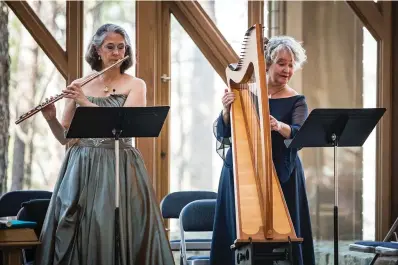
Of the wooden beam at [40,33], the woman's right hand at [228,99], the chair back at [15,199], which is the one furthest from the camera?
the wooden beam at [40,33]

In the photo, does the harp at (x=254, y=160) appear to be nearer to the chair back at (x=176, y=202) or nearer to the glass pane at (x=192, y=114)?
the chair back at (x=176, y=202)

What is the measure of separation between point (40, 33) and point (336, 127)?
138 inches

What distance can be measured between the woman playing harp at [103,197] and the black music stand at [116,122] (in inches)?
9.3

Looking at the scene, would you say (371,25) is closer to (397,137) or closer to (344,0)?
(344,0)

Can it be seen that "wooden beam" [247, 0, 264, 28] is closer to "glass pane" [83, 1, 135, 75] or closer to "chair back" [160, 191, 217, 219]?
"glass pane" [83, 1, 135, 75]

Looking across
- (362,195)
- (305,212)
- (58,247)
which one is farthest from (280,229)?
(362,195)

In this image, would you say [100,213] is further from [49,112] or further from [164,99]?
[164,99]

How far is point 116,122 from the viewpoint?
14.0 feet

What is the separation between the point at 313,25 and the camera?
6703 millimetres

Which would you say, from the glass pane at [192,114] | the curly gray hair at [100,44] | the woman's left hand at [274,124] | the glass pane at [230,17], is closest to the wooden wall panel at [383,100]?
the glass pane at [230,17]

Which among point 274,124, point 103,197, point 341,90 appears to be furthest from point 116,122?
point 341,90

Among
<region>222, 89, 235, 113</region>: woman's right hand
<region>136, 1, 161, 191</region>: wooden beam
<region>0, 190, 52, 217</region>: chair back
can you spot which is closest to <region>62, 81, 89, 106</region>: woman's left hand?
<region>222, 89, 235, 113</region>: woman's right hand

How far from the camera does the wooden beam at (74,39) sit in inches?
271

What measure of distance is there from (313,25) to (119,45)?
97.0 inches
